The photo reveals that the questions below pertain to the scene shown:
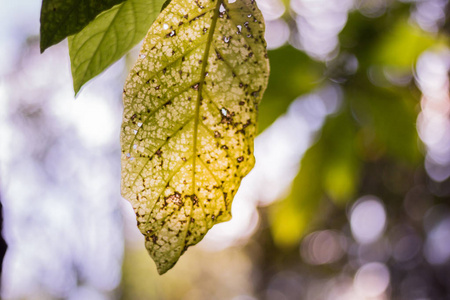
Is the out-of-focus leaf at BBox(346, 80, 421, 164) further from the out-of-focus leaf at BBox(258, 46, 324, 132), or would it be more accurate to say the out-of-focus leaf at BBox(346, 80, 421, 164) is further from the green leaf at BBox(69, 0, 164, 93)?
the green leaf at BBox(69, 0, 164, 93)

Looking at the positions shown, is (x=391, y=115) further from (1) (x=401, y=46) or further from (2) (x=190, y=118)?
(2) (x=190, y=118)

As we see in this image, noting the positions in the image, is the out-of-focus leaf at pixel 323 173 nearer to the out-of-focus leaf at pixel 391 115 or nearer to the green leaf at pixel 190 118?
the out-of-focus leaf at pixel 391 115

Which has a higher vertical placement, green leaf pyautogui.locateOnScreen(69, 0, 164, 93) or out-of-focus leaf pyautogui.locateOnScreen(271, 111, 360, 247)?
green leaf pyautogui.locateOnScreen(69, 0, 164, 93)

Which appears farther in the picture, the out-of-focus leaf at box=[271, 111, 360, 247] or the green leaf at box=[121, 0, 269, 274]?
the out-of-focus leaf at box=[271, 111, 360, 247]

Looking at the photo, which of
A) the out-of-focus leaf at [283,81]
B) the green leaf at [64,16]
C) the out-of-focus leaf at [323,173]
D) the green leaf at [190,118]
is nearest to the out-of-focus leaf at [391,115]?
the out-of-focus leaf at [323,173]

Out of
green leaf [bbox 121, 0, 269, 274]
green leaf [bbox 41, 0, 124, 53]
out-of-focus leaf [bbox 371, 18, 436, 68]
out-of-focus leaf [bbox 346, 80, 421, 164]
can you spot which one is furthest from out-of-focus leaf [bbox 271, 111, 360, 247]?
green leaf [bbox 41, 0, 124, 53]

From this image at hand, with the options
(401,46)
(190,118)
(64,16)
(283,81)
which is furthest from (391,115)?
(64,16)
